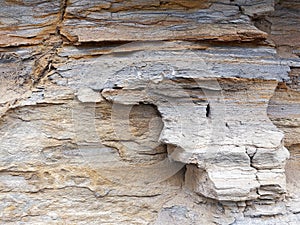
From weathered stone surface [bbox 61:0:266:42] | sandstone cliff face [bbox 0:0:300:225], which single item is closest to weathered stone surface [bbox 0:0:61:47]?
sandstone cliff face [bbox 0:0:300:225]

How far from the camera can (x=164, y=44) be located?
77.5 inches

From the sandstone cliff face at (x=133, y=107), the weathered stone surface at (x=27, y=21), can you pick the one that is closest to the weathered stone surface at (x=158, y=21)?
the sandstone cliff face at (x=133, y=107)

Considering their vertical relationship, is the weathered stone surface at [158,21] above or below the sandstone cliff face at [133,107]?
above

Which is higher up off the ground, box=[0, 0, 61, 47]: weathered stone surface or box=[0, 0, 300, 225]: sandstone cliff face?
box=[0, 0, 61, 47]: weathered stone surface

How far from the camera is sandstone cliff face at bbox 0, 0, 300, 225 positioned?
1.93 metres

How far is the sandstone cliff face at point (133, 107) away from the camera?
1.93 m

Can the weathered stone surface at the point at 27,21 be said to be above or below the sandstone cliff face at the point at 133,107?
above

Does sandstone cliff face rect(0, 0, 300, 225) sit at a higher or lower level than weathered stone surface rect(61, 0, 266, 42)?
lower

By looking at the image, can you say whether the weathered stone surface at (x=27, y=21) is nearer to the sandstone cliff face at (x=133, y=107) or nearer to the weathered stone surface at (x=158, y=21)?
the sandstone cliff face at (x=133, y=107)

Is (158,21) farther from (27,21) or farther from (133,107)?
(27,21)

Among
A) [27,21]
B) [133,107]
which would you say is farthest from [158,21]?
[27,21]

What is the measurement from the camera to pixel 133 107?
201 cm

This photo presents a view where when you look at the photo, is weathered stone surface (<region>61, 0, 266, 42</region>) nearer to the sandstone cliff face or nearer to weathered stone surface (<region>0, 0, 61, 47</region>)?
the sandstone cliff face

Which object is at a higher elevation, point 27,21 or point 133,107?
point 27,21
